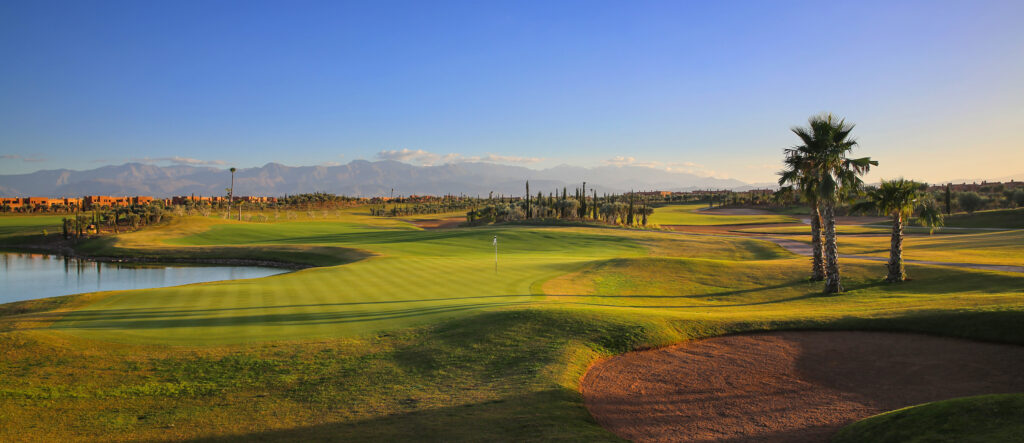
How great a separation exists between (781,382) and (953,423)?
354cm

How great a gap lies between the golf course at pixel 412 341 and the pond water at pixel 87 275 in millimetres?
15078

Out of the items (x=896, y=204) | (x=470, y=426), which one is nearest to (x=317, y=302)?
(x=470, y=426)

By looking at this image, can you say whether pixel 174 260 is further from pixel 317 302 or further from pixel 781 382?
pixel 781 382

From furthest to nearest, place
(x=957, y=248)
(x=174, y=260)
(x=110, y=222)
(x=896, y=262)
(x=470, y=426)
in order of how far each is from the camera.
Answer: (x=110, y=222) → (x=174, y=260) → (x=957, y=248) → (x=896, y=262) → (x=470, y=426)

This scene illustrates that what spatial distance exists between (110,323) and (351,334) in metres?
7.62

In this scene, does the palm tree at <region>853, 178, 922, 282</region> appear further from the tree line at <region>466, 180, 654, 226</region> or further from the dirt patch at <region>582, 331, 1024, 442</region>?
the tree line at <region>466, 180, 654, 226</region>

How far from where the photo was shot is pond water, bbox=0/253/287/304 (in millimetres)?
32969

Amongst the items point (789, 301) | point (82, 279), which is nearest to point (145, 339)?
point (789, 301)

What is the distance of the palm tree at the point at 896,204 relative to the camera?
21.5m

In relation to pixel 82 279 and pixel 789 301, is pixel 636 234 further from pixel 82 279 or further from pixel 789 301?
pixel 82 279

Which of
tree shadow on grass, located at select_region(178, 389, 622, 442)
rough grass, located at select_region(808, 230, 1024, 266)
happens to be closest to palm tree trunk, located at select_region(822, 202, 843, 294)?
rough grass, located at select_region(808, 230, 1024, 266)

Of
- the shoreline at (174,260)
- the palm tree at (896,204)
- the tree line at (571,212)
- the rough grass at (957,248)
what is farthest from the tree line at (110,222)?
the rough grass at (957,248)

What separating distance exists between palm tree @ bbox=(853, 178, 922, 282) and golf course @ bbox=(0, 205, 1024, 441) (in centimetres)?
94

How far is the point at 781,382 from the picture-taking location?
9672 mm
